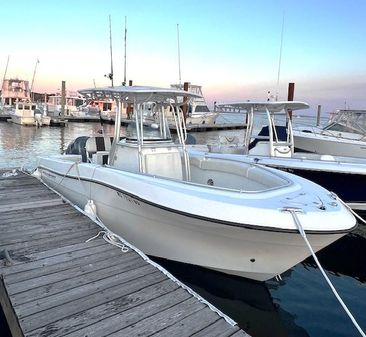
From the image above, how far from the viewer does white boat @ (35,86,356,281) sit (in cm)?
402

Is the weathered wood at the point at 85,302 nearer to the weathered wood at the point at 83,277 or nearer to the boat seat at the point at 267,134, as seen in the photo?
the weathered wood at the point at 83,277

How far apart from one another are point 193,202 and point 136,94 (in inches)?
92.8

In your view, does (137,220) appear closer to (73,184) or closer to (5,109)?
(73,184)

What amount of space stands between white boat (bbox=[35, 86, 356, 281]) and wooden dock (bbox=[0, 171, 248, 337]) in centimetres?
67

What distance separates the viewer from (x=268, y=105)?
8.97 meters

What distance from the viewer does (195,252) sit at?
4727 millimetres

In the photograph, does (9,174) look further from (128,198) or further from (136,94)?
(128,198)

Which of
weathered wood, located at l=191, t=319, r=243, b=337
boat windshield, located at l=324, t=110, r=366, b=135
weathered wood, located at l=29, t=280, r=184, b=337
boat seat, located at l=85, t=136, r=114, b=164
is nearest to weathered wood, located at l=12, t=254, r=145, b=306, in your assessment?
weathered wood, located at l=29, t=280, r=184, b=337

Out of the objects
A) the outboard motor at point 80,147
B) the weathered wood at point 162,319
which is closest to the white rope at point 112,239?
the weathered wood at point 162,319

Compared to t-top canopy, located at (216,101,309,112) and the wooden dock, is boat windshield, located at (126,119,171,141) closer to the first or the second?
the wooden dock

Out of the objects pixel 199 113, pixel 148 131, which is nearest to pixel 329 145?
pixel 148 131

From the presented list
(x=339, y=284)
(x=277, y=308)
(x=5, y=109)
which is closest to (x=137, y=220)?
(x=277, y=308)

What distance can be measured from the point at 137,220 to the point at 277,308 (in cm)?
221

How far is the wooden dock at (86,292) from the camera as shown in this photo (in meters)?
3.02
